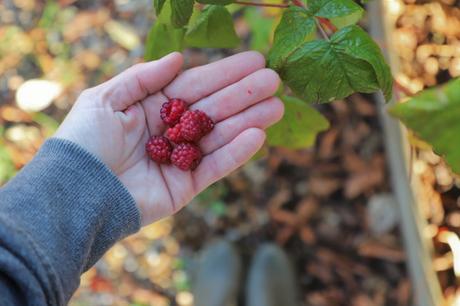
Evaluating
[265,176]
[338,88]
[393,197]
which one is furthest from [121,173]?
[393,197]

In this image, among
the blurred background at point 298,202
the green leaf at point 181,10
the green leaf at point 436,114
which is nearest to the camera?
the green leaf at point 436,114

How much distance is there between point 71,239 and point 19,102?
123 cm

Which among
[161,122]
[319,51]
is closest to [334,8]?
[319,51]

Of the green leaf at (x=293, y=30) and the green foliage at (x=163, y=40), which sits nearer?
the green leaf at (x=293, y=30)

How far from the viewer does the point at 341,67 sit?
78cm

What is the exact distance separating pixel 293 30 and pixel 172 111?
29cm

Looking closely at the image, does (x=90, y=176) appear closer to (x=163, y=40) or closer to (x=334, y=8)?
(x=163, y=40)

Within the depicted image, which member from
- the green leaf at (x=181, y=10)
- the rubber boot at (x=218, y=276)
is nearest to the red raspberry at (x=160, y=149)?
the green leaf at (x=181, y=10)

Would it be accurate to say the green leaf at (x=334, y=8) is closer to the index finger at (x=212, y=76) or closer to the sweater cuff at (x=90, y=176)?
the index finger at (x=212, y=76)

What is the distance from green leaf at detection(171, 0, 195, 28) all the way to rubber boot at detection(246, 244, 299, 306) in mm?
1186

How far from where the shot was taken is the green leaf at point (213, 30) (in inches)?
35.4

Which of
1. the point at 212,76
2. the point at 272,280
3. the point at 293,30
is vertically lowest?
the point at 272,280

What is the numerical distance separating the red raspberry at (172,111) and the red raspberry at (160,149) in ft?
0.11

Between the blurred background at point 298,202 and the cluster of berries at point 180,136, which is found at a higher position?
the cluster of berries at point 180,136
